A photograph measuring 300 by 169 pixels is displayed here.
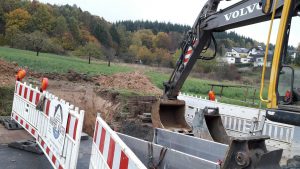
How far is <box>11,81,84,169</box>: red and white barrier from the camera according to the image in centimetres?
479

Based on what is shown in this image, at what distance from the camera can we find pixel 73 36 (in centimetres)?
8844

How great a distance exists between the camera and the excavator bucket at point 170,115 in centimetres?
900

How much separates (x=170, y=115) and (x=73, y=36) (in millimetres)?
82480

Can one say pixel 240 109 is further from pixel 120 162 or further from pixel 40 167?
pixel 120 162

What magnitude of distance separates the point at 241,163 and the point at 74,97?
10702 mm

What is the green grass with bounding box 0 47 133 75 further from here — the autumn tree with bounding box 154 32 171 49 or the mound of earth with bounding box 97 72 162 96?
the autumn tree with bounding box 154 32 171 49

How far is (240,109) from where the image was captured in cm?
904

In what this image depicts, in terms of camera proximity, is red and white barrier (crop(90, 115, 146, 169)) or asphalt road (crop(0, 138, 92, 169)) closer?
red and white barrier (crop(90, 115, 146, 169))

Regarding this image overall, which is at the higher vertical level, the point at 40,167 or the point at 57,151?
the point at 57,151

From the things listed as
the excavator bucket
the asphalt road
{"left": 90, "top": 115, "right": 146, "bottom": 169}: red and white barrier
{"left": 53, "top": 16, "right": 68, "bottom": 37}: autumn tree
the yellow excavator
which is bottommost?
the asphalt road

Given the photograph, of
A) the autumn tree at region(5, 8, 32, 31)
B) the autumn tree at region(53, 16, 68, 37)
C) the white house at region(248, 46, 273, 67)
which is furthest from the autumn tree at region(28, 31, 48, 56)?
the white house at region(248, 46, 273, 67)

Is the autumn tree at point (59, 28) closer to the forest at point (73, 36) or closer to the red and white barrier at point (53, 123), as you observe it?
the forest at point (73, 36)

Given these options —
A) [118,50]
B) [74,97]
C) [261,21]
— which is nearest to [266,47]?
[261,21]

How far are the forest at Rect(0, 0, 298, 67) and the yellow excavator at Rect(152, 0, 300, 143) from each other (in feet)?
172
